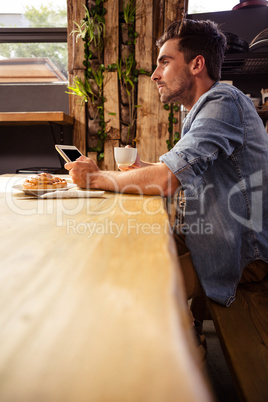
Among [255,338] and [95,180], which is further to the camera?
[95,180]

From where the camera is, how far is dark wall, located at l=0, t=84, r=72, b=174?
349cm

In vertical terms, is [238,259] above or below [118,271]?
below

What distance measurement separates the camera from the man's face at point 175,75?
1574 millimetres

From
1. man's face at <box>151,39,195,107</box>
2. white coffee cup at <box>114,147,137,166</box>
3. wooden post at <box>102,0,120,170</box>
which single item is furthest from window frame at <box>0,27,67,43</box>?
white coffee cup at <box>114,147,137,166</box>

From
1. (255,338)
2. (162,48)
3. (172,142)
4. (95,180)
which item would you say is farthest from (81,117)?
(255,338)

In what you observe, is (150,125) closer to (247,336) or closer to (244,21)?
(244,21)

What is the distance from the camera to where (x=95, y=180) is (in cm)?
127

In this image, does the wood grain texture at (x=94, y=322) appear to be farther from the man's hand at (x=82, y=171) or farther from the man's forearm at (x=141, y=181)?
the man's hand at (x=82, y=171)

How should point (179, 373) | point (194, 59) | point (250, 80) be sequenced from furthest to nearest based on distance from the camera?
point (250, 80)
point (194, 59)
point (179, 373)

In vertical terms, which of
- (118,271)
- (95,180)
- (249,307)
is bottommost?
(249,307)

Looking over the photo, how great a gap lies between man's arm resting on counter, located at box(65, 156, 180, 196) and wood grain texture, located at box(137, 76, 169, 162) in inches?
73.5

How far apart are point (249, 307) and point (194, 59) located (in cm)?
118

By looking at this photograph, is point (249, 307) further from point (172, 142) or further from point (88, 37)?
point (88, 37)

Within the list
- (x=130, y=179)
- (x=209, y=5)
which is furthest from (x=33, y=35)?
(x=130, y=179)
